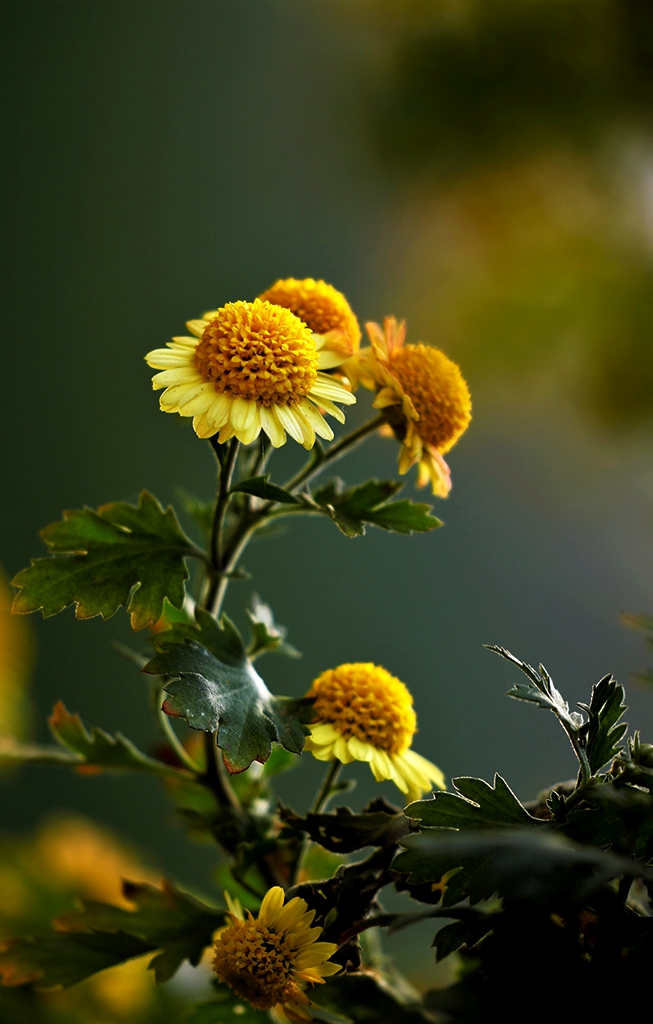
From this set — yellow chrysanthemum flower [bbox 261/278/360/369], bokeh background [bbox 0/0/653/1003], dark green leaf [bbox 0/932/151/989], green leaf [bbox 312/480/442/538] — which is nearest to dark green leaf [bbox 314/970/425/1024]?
dark green leaf [bbox 0/932/151/989]

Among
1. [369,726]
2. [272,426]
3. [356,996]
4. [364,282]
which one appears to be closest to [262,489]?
[272,426]

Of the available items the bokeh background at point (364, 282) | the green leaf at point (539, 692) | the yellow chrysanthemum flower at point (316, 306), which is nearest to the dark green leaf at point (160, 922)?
the green leaf at point (539, 692)

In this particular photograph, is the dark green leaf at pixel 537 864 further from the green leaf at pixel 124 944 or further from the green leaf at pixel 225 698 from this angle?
the green leaf at pixel 124 944

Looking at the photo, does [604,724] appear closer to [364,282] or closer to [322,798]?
[322,798]

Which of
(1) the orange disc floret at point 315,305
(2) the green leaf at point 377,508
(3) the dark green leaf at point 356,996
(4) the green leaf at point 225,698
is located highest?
(1) the orange disc floret at point 315,305

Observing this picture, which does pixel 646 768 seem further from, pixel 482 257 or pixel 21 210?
pixel 21 210
